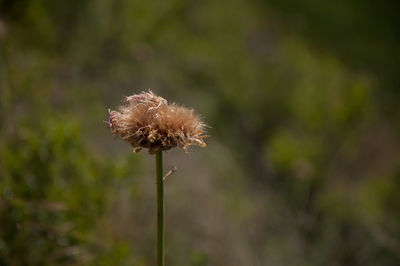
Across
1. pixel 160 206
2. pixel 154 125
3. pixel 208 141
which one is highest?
pixel 208 141

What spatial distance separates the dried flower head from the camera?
4.17ft

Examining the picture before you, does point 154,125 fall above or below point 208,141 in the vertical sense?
below

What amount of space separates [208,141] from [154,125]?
12.5 feet

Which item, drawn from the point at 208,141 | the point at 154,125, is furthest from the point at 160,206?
the point at 208,141

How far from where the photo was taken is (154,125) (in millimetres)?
1282

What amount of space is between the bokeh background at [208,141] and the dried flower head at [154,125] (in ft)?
1.63

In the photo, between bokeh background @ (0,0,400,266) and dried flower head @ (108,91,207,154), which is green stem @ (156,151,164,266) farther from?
bokeh background @ (0,0,400,266)

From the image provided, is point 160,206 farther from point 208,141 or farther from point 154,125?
point 208,141

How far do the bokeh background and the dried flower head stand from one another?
0.50 metres

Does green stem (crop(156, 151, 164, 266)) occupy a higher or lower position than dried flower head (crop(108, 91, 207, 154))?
lower

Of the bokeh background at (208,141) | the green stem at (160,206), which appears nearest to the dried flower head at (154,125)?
the green stem at (160,206)

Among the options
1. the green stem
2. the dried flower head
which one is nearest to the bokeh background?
the dried flower head

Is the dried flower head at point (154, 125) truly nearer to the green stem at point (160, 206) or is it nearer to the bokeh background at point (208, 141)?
the green stem at point (160, 206)

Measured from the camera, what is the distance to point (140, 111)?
1.35 metres
